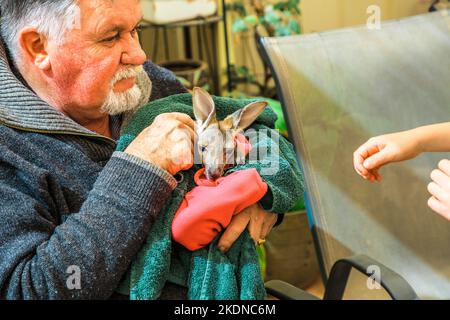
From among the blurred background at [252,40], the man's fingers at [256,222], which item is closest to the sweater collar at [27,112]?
the man's fingers at [256,222]

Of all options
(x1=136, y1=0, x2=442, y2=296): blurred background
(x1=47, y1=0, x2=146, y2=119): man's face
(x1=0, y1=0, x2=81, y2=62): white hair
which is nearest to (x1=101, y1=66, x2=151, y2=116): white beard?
(x1=47, y1=0, x2=146, y2=119): man's face

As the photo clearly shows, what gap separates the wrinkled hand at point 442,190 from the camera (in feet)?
3.01

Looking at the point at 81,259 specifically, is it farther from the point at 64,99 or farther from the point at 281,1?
the point at 281,1

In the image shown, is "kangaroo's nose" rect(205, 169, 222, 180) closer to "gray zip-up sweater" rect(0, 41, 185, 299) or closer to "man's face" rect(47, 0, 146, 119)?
"gray zip-up sweater" rect(0, 41, 185, 299)

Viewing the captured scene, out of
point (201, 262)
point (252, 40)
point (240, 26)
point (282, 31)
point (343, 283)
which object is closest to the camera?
point (201, 262)

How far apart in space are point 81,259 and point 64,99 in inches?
12.9

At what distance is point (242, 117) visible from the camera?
0.92 metres

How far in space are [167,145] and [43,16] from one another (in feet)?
0.99

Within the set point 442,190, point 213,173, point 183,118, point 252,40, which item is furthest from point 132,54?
point 252,40

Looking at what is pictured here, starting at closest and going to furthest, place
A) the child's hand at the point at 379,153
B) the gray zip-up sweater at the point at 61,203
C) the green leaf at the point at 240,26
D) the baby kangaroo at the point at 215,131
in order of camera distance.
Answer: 1. the gray zip-up sweater at the point at 61,203
2. the baby kangaroo at the point at 215,131
3. the child's hand at the point at 379,153
4. the green leaf at the point at 240,26

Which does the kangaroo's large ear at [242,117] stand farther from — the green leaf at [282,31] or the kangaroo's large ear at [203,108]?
the green leaf at [282,31]

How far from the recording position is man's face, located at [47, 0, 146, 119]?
883 mm

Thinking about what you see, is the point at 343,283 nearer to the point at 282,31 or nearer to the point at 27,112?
the point at 27,112
